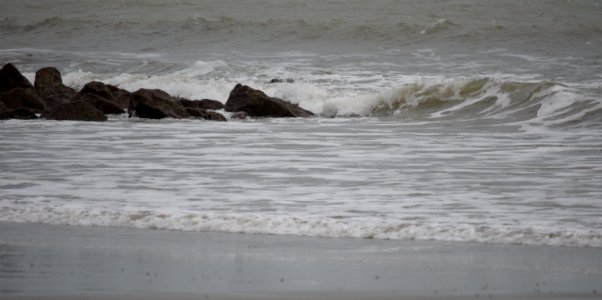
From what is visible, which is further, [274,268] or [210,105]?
[210,105]

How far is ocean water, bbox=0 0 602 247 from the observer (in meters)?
7.16

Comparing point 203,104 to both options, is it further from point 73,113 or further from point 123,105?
point 73,113

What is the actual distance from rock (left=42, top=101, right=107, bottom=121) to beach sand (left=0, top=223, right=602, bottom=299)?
8365 mm

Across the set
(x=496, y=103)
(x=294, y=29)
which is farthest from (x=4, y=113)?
(x=294, y=29)

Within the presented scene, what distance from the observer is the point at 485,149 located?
1110cm

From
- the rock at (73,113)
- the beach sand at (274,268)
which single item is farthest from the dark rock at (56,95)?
the beach sand at (274,268)

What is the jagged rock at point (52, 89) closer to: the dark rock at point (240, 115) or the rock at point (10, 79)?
the rock at point (10, 79)

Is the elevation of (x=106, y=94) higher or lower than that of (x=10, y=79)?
lower

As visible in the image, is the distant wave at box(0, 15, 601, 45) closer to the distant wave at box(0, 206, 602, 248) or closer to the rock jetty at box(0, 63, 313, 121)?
the rock jetty at box(0, 63, 313, 121)

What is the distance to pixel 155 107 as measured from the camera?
15547mm

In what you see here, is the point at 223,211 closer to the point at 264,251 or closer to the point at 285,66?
the point at 264,251

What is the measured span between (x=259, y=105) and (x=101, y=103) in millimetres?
2382

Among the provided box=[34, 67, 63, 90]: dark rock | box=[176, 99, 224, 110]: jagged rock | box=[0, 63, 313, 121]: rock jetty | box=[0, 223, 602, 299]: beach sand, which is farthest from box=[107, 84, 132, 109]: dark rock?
box=[0, 223, 602, 299]: beach sand

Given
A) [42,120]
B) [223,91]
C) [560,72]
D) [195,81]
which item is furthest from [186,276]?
[560,72]
